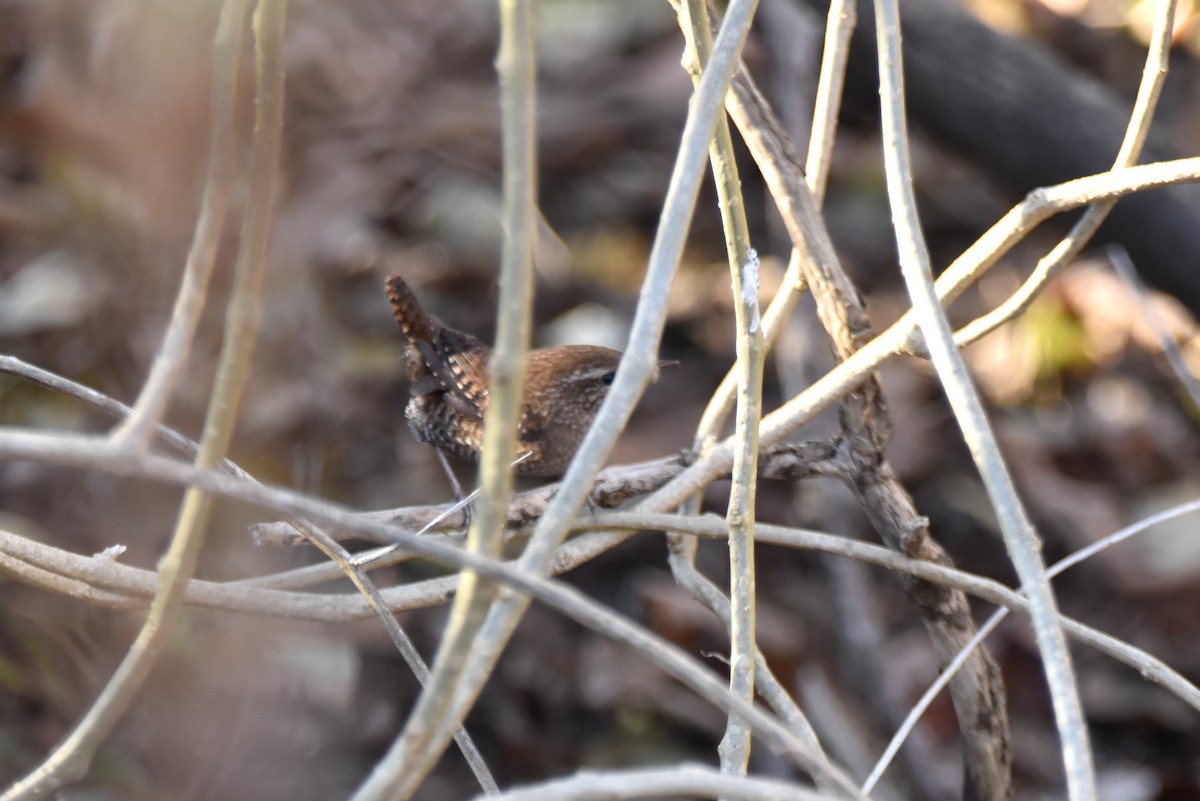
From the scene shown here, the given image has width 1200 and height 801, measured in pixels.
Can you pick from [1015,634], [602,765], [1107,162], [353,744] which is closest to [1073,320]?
[1107,162]

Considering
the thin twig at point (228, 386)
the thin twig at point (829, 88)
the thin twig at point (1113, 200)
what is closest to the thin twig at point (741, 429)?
the thin twig at point (829, 88)

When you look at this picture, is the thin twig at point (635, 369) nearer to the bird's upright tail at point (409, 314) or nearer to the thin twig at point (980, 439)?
the thin twig at point (980, 439)

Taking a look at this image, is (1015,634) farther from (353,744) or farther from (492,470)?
(492,470)

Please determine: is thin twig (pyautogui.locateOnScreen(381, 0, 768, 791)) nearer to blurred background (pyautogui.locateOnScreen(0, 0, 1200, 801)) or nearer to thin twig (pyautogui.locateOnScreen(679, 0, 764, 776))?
thin twig (pyautogui.locateOnScreen(679, 0, 764, 776))

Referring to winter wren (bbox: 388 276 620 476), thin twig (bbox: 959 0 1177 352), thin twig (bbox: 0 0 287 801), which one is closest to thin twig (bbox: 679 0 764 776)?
thin twig (bbox: 959 0 1177 352)

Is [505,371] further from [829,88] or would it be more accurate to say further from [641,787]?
[829,88]

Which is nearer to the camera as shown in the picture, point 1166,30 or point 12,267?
point 1166,30
